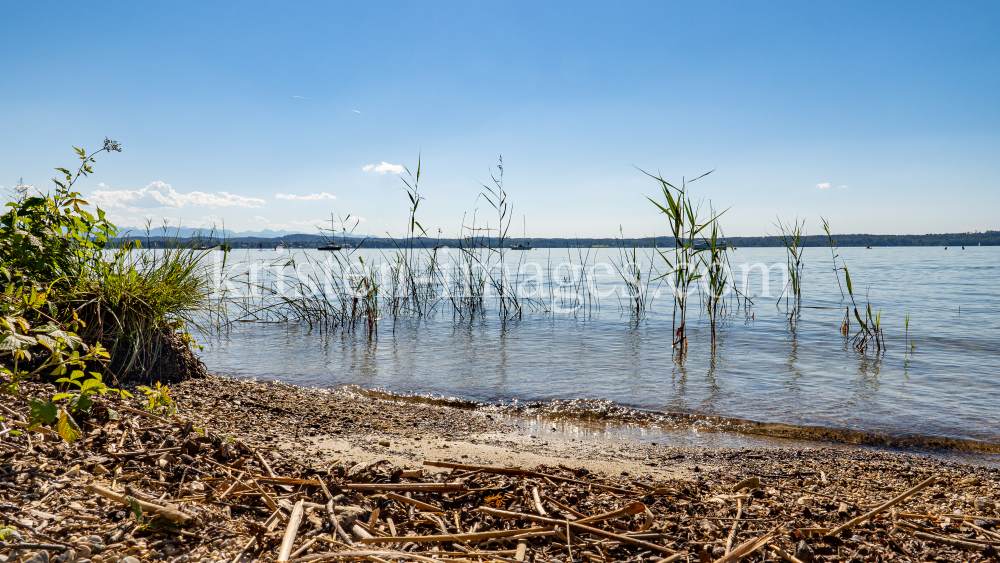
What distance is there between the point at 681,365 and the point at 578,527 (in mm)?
5077

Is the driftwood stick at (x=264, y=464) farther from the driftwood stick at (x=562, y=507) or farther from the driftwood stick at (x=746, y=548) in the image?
the driftwood stick at (x=746, y=548)

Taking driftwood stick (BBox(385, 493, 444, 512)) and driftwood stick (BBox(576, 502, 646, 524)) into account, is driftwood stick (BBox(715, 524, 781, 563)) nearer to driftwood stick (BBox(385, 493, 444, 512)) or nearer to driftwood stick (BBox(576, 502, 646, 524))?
driftwood stick (BBox(576, 502, 646, 524))

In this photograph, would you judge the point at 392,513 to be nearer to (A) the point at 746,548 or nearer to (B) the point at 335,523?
(B) the point at 335,523

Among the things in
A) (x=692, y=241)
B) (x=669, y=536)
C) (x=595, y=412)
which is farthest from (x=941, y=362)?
(x=669, y=536)

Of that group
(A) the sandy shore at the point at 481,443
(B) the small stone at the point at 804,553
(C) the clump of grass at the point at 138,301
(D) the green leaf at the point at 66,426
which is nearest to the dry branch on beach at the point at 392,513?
(B) the small stone at the point at 804,553

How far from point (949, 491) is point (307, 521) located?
2921 mm

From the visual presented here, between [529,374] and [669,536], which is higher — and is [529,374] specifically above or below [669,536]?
below

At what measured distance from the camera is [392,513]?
1.79 m

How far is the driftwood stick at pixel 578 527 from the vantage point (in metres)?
1.59

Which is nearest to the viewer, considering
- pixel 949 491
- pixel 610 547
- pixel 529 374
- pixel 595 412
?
pixel 610 547

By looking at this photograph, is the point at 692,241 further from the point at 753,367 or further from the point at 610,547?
the point at 610,547

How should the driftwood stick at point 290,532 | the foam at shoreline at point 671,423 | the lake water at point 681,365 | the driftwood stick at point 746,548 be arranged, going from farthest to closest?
the lake water at point 681,365 → the foam at shoreline at point 671,423 → the driftwood stick at point 746,548 → the driftwood stick at point 290,532

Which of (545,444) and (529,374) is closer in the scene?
(545,444)

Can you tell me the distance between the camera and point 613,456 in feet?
11.5
